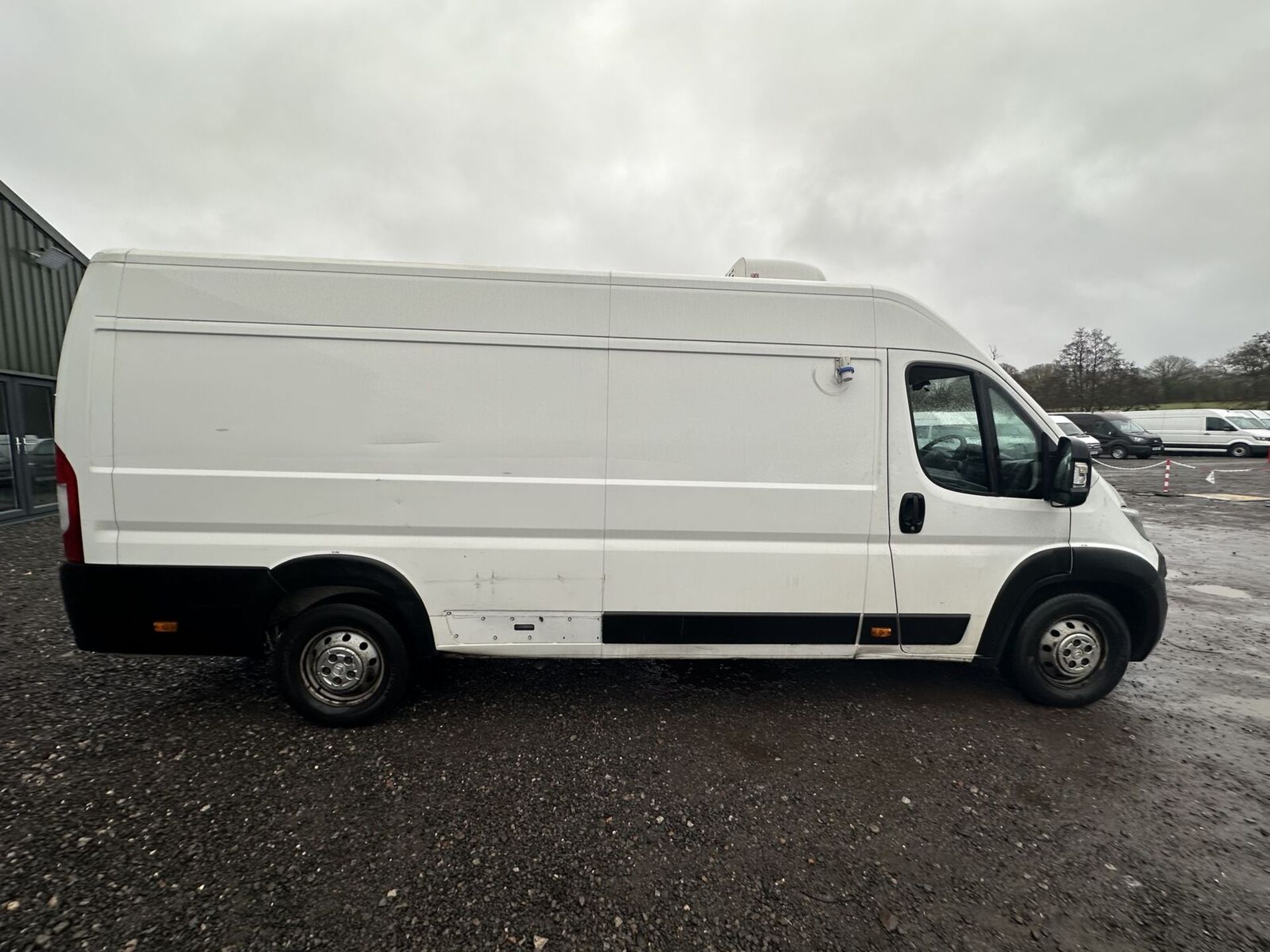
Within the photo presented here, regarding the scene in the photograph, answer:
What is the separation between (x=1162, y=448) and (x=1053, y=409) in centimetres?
1223

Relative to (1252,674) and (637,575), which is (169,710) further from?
(1252,674)

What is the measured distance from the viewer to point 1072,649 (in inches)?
136

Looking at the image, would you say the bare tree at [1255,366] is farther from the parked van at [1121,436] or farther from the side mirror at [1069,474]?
the side mirror at [1069,474]

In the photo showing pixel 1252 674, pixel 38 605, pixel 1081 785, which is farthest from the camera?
pixel 38 605

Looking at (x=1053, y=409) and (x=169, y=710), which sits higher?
(x=1053, y=409)

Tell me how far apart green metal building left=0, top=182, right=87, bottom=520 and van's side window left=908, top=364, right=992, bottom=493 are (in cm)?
1220

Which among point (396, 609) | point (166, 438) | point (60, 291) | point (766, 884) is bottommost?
point (766, 884)

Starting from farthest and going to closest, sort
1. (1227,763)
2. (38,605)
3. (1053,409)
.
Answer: (1053,409)
(38,605)
(1227,763)

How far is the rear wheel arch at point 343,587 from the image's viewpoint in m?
3.05

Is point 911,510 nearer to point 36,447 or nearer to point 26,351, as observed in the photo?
point 36,447

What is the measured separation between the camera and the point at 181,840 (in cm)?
236

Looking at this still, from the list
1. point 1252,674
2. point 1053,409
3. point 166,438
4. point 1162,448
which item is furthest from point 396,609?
point 1053,409

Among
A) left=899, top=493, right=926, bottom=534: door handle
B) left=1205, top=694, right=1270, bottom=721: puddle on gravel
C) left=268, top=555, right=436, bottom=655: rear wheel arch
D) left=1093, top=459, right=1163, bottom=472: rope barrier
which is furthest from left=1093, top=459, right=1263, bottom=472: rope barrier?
left=268, top=555, right=436, bottom=655: rear wheel arch

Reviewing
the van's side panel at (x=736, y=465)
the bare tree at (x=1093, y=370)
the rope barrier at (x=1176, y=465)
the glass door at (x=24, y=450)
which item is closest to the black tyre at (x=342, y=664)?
the van's side panel at (x=736, y=465)
